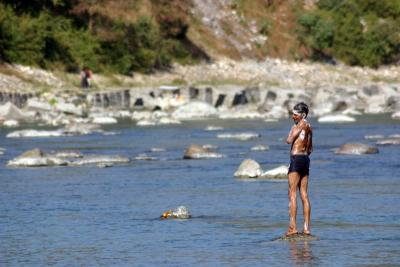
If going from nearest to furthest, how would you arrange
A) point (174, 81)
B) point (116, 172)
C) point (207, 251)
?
1. point (207, 251)
2. point (116, 172)
3. point (174, 81)

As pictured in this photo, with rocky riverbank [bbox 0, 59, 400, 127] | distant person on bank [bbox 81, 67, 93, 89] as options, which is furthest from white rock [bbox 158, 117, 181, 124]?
distant person on bank [bbox 81, 67, 93, 89]

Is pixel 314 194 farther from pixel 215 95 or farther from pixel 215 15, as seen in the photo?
pixel 215 15

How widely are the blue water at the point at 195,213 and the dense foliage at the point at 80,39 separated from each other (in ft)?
113

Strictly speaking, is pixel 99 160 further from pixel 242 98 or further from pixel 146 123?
pixel 242 98

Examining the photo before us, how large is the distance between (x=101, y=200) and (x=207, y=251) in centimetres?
660

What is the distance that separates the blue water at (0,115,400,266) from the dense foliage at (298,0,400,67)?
5509 centimetres

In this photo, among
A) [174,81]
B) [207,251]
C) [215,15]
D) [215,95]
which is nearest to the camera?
[207,251]

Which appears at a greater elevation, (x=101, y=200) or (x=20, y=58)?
(x=20, y=58)

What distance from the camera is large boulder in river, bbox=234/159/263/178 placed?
25.5m

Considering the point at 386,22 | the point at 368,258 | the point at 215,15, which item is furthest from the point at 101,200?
the point at 386,22

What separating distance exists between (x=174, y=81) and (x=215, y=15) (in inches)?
584

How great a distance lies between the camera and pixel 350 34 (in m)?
89.9

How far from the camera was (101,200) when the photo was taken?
2223cm

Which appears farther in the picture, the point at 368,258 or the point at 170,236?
the point at 170,236
